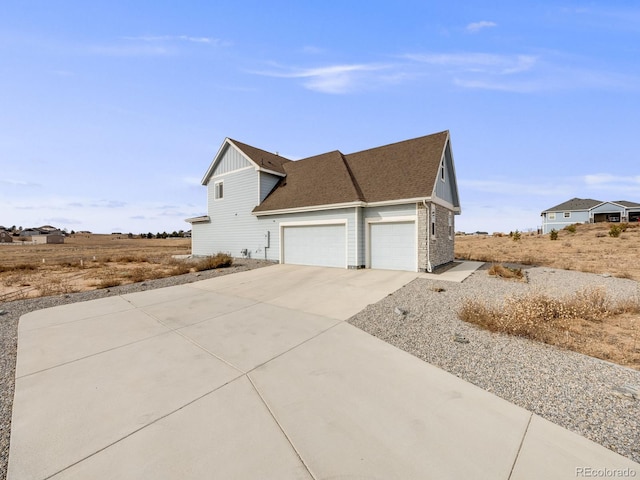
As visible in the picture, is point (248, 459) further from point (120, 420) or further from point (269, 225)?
point (269, 225)

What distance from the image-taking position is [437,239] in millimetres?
12789

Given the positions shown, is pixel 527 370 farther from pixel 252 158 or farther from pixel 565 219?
pixel 565 219

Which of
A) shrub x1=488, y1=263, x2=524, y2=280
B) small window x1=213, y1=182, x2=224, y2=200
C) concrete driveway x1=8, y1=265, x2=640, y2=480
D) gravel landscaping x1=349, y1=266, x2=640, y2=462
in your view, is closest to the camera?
concrete driveway x1=8, y1=265, x2=640, y2=480

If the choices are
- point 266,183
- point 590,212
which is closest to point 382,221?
point 266,183

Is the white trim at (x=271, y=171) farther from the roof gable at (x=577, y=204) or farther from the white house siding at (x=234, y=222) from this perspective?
the roof gable at (x=577, y=204)

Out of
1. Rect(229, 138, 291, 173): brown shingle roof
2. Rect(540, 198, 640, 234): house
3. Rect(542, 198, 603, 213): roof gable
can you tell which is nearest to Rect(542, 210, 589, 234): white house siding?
Rect(540, 198, 640, 234): house

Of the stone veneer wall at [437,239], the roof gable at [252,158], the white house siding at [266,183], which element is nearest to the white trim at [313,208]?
the white house siding at [266,183]

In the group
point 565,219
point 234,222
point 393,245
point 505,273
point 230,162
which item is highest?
point 230,162

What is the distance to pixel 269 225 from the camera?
1614 cm

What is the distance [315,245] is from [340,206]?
271 centimetres

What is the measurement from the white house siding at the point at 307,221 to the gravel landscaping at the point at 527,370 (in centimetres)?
628

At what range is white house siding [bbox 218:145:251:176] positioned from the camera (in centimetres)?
1781

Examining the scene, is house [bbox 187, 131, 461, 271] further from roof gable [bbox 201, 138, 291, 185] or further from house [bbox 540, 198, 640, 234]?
house [bbox 540, 198, 640, 234]

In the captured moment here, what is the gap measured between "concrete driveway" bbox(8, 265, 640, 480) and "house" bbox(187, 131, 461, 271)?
786 centimetres
